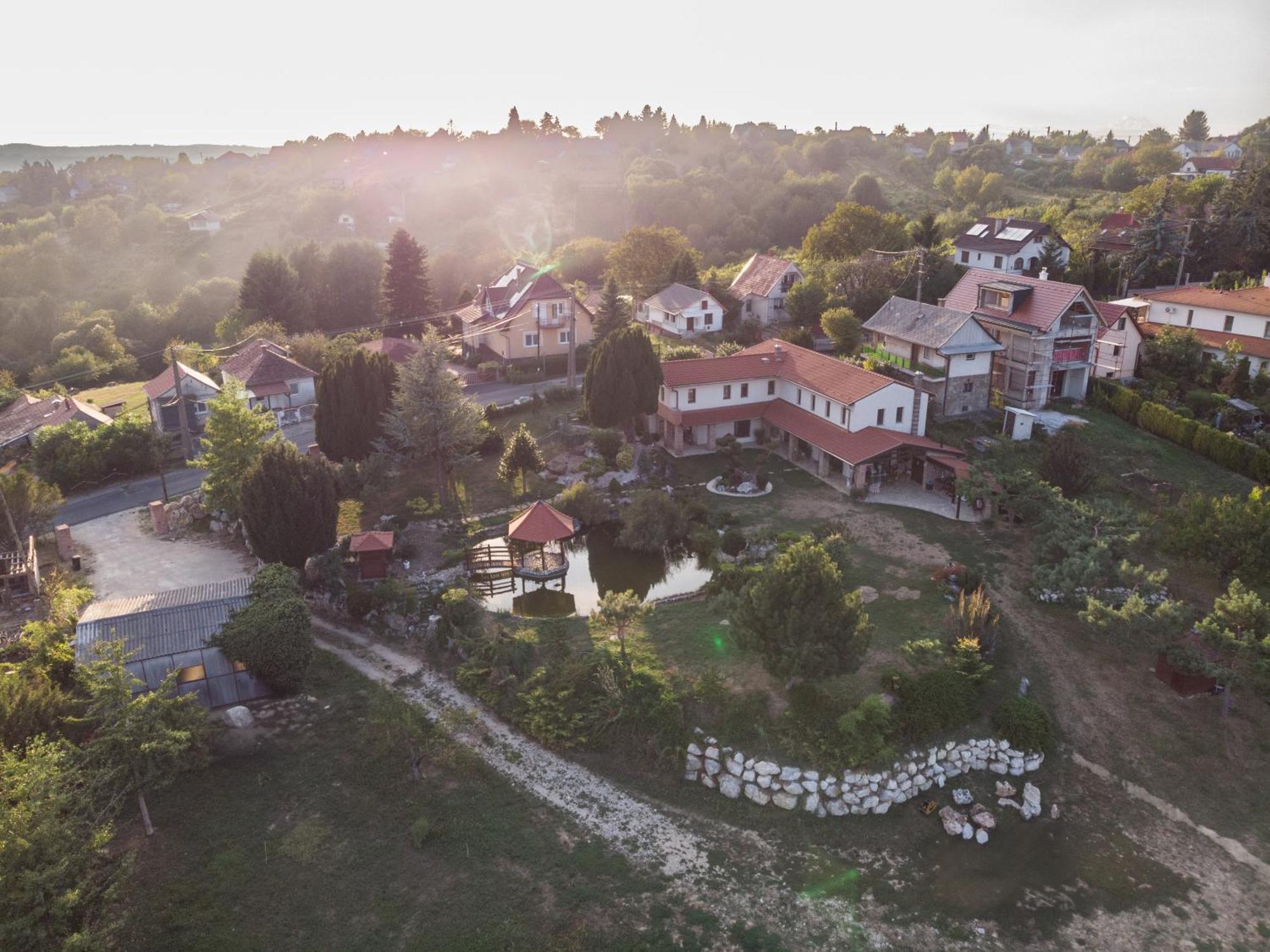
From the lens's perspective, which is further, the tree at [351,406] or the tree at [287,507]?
the tree at [351,406]

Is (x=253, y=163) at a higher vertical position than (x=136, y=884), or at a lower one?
higher

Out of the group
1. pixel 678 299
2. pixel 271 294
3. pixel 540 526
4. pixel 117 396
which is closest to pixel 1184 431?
pixel 540 526

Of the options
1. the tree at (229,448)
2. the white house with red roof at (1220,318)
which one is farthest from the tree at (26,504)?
the white house with red roof at (1220,318)

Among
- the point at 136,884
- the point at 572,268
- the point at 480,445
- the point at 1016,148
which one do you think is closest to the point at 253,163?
the point at 572,268

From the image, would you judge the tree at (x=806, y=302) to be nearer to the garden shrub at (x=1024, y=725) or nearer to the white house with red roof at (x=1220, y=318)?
the white house with red roof at (x=1220, y=318)

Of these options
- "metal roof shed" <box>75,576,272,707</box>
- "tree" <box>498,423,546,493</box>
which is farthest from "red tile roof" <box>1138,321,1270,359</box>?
"metal roof shed" <box>75,576,272,707</box>

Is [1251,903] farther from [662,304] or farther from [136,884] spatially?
[662,304]
